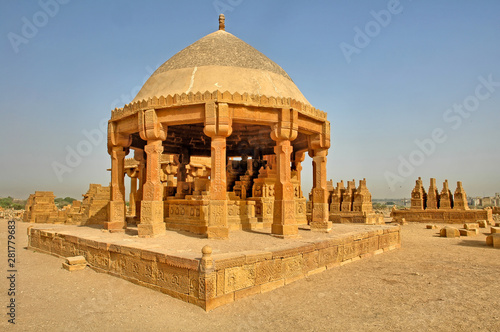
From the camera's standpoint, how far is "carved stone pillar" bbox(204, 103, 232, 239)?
7.99 metres

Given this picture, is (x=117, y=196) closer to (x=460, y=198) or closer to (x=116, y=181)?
(x=116, y=181)

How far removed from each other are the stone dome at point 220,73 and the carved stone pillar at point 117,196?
70.2 inches

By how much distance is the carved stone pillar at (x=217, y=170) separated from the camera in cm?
799

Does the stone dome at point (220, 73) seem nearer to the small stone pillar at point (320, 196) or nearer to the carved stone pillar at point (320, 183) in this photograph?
the carved stone pillar at point (320, 183)

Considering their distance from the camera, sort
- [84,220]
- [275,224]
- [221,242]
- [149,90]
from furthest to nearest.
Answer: [84,220]
[149,90]
[275,224]
[221,242]

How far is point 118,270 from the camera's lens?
707 cm

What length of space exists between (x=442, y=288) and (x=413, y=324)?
2163 mm

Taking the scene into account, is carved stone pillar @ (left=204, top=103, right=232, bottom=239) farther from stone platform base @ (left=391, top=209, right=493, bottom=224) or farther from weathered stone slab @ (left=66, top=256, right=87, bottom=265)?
stone platform base @ (left=391, top=209, right=493, bottom=224)

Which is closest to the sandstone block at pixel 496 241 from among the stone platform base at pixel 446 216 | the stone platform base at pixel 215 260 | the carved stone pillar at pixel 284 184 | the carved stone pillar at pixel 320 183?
the stone platform base at pixel 215 260

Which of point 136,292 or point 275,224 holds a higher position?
point 275,224

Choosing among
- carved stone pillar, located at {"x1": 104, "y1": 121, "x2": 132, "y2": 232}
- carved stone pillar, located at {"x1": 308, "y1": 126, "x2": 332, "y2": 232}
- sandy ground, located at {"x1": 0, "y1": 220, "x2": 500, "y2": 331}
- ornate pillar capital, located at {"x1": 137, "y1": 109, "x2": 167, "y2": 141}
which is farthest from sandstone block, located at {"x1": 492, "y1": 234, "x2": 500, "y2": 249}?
carved stone pillar, located at {"x1": 104, "y1": 121, "x2": 132, "y2": 232}

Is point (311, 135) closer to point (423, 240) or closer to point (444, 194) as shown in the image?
point (423, 240)

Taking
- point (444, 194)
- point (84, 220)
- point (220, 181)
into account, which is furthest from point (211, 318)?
point (444, 194)

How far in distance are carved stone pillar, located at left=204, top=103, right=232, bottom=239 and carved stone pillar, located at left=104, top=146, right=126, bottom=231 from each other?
3.64m
